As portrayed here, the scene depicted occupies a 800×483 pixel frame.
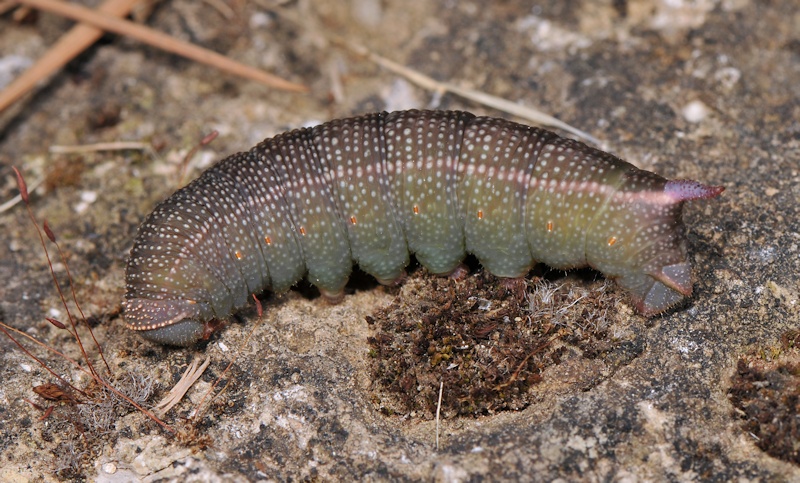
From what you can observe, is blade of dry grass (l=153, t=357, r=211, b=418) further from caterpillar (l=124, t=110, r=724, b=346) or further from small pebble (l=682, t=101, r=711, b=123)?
small pebble (l=682, t=101, r=711, b=123)

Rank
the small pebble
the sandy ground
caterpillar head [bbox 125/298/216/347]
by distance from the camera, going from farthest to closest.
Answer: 1. the small pebble
2. caterpillar head [bbox 125/298/216/347]
3. the sandy ground

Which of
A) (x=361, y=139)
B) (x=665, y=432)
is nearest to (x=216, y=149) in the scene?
(x=361, y=139)

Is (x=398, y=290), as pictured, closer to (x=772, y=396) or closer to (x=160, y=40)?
(x=772, y=396)

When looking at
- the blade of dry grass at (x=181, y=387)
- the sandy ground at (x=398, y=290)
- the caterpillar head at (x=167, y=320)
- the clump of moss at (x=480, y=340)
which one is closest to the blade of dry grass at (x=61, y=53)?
the sandy ground at (x=398, y=290)

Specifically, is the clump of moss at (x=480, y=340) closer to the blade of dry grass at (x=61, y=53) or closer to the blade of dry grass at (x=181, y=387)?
the blade of dry grass at (x=181, y=387)

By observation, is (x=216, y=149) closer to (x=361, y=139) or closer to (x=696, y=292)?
(x=361, y=139)

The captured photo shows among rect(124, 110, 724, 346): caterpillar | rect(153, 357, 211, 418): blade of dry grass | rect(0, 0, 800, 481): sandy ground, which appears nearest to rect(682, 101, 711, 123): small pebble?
rect(0, 0, 800, 481): sandy ground
